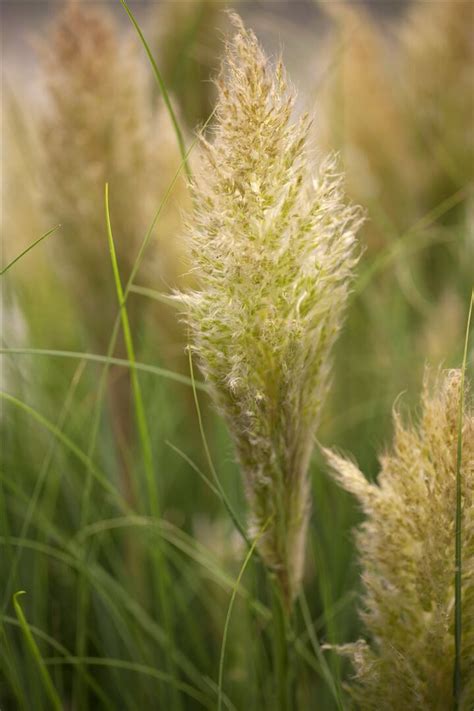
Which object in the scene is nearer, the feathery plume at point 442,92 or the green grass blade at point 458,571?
the green grass blade at point 458,571

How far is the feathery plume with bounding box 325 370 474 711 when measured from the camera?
62cm

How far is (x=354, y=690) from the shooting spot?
2.36ft

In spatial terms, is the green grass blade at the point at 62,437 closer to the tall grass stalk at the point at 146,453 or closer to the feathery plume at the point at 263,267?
the tall grass stalk at the point at 146,453

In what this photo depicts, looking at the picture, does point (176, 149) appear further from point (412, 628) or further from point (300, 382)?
point (412, 628)

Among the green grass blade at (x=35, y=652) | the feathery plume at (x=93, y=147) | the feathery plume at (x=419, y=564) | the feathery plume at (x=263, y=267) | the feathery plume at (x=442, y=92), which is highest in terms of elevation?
the feathery plume at (x=442, y=92)

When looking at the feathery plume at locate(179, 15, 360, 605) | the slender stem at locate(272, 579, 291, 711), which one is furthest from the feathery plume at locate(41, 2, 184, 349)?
the slender stem at locate(272, 579, 291, 711)

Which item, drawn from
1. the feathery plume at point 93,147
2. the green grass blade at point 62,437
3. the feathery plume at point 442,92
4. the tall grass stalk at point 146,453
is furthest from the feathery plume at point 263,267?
the feathery plume at point 442,92

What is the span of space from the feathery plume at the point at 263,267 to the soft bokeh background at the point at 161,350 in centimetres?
12

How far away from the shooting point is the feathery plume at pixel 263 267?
0.56m

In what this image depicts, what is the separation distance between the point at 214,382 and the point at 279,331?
0.22 ft

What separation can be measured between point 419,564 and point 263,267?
275 mm

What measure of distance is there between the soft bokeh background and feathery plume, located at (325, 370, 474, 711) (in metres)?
0.15

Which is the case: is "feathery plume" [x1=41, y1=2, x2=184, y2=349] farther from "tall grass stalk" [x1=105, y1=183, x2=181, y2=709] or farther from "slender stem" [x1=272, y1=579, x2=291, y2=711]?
"slender stem" [x1=272, y1=579, x2=291, y2=711]

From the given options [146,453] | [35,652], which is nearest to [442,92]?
[146,453]
